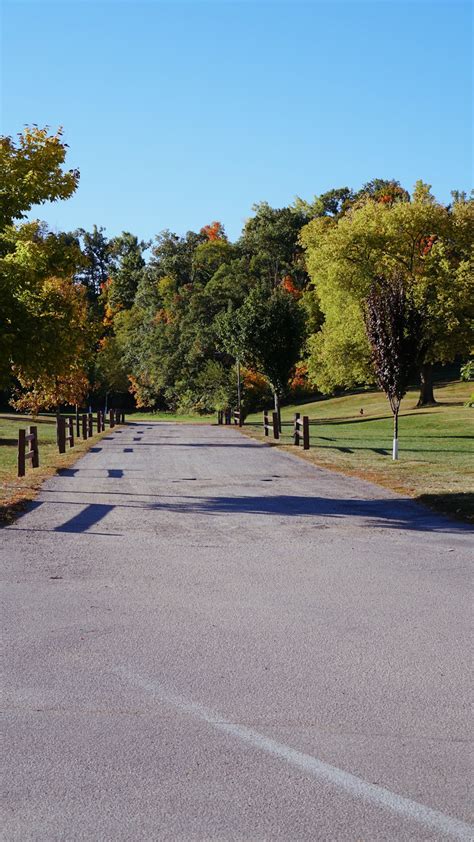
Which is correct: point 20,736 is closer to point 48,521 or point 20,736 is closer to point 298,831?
point 298,831

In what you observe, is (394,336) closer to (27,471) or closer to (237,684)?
Result: (27,471)

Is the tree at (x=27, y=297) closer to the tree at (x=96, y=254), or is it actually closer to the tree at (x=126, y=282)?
the tree at (x=126, y=282)

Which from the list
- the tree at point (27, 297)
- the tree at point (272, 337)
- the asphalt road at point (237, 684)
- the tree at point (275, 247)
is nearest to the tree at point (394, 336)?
the tree at point (27, 297)

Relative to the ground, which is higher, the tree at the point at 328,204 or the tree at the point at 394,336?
the tree at the point at 328,204

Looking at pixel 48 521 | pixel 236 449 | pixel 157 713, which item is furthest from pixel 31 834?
pixel 236 449

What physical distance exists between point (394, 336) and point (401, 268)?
27.5 meters

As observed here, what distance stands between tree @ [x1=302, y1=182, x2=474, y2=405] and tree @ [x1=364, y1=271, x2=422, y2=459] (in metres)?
23.0

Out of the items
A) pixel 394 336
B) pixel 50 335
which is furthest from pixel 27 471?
pixel 394 336

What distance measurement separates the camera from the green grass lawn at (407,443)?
17422 mm

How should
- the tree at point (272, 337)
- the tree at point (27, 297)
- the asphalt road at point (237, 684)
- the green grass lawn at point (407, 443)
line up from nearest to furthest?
1. the asphalt road at point (237, 684)
2. the tree at point (27, 297)
3. the green grass lawn at point (407, 443)
4. the tree at point (272, 337)

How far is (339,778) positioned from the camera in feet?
13.6

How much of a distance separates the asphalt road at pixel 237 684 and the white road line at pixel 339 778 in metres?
0.01

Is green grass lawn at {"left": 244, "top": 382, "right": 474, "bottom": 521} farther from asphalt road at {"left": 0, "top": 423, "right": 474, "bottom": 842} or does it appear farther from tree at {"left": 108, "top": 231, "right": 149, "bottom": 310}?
tree at {"left": 108, "top": 231, "right": 149, "bottom": 310}

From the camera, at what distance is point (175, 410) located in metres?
79.7
